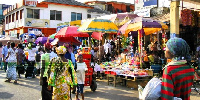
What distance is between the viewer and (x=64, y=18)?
34.3 meters

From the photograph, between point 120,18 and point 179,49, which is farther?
point 120,18

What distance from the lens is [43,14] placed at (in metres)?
32.6

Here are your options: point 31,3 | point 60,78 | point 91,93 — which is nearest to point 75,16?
point 31,3

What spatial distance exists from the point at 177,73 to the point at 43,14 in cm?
3135

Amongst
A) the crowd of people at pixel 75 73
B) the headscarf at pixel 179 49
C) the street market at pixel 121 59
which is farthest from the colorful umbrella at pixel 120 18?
the headscarf at pixel 179 49

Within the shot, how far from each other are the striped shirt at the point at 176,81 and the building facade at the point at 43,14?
29.9 meters

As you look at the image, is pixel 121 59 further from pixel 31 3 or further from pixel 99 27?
pixel 31 3

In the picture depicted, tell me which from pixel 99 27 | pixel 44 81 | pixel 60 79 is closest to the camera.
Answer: pixel 60 79

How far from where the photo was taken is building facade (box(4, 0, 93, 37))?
3164cm

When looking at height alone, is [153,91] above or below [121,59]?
above

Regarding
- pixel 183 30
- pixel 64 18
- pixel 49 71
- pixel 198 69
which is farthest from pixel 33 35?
pixel 49 71

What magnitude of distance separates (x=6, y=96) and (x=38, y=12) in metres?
25.4

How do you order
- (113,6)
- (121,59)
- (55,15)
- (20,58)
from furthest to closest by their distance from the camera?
1. (113,6)
2. (55,15)
3. (121,59)
4. (20,58)

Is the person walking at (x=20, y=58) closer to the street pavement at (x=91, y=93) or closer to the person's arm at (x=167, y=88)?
the street pavement at (x=91, y=93)
